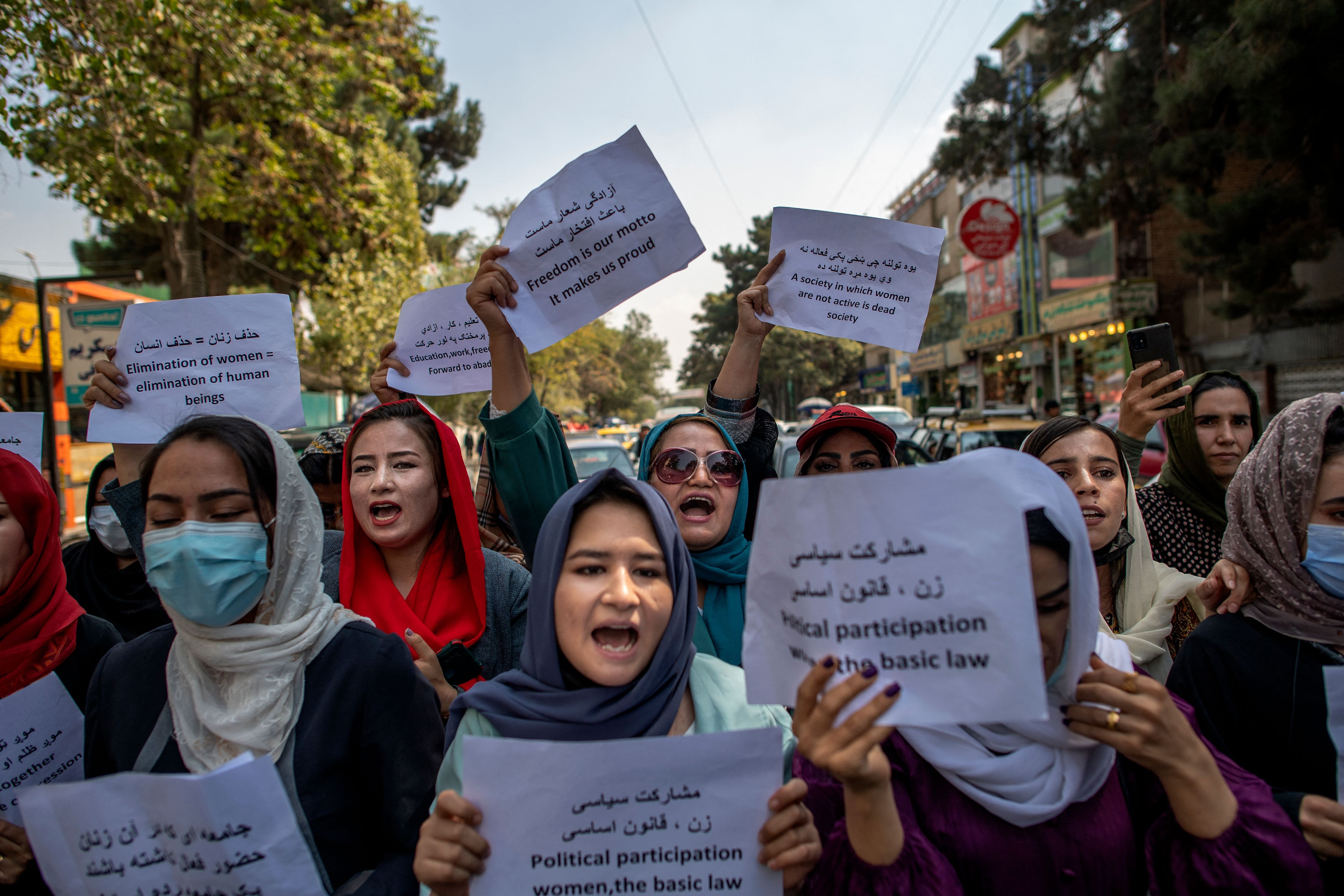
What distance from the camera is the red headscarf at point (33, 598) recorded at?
183 cm

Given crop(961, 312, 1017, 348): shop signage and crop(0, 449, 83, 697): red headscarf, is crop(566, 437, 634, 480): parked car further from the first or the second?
crop(961, 312, 1017, 348): shop signage

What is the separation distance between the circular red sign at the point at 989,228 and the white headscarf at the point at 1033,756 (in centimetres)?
1828

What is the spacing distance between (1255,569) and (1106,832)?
76cm

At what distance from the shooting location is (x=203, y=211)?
11.2 metres

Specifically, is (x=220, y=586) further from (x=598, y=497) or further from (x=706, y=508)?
(x=706, y=508)

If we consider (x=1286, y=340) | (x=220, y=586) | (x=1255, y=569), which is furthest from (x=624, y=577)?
(x=1286, y=340)

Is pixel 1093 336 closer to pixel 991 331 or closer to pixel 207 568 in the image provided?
pixel 991 331

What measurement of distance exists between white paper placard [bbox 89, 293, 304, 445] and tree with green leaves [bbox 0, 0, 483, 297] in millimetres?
5185

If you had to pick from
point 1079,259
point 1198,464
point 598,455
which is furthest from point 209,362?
point 1079,259

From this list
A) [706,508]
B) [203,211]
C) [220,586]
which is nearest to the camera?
[220,586]

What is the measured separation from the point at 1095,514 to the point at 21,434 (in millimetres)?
3141

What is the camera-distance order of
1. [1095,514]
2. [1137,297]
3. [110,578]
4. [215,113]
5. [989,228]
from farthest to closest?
[1137,297], [989,228], [215,113], [110,578], [1095,514]

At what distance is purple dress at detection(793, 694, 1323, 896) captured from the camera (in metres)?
1.31

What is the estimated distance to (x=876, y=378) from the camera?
44250 mm
